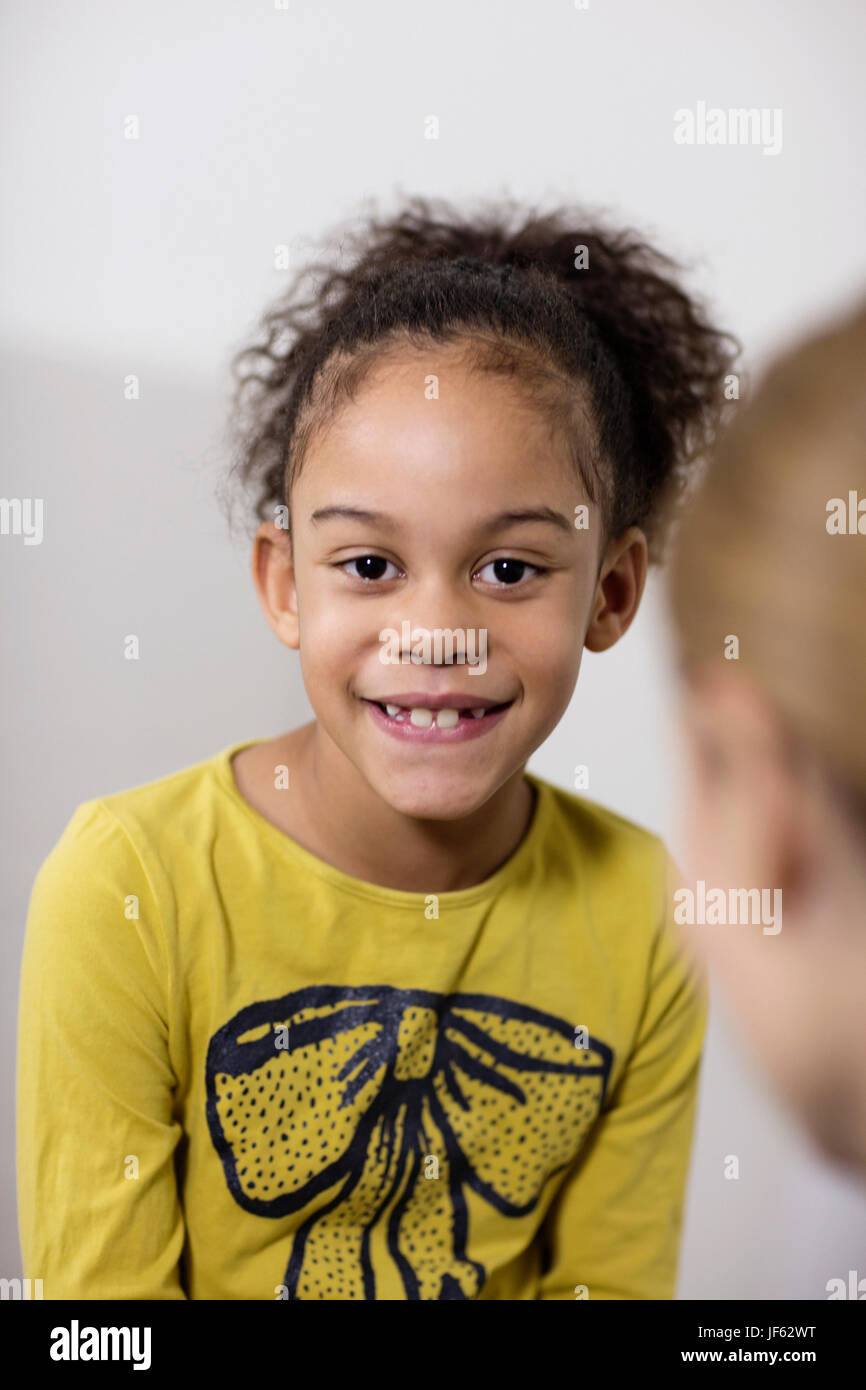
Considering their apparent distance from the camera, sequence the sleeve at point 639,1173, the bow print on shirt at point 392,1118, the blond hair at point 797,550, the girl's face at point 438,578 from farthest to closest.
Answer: the sleeve at point 639,1173 → the bow print on shirt at point 392,1118 → the girl's face at point 438,578 → the blond hair at point 797,550

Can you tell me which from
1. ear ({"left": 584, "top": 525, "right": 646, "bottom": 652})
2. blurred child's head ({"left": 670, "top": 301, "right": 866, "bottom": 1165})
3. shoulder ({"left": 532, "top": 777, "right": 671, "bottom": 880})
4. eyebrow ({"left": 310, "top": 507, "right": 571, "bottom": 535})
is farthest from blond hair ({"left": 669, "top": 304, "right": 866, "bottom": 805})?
shoulder ({"left": 532, "top": 777, "right": 671, "bottom": 880})

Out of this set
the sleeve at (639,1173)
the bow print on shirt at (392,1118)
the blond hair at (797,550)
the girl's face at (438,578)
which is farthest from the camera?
the sleeve at (639,1173)

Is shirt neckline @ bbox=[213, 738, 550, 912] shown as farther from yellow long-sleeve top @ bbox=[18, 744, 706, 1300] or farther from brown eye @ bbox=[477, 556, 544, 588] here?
brown eye @ bbox=[477, 556, 544, 588]

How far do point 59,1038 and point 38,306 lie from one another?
0.56 m

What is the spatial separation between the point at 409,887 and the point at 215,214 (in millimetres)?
552

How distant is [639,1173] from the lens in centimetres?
96

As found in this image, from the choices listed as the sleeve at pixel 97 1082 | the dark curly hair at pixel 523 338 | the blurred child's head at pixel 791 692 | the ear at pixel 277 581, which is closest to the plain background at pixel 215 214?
the dark curly hair at pixel 523 338

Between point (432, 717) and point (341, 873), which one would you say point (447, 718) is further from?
point (341, 873)

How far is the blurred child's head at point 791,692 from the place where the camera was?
14.8 inches

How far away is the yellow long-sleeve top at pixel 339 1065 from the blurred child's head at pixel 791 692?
0.40 m

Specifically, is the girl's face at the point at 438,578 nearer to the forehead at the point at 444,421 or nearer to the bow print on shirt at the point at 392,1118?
the forehead at the point at 444,421

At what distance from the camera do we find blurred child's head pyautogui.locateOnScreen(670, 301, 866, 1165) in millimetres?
376

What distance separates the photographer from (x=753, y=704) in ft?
1.34
